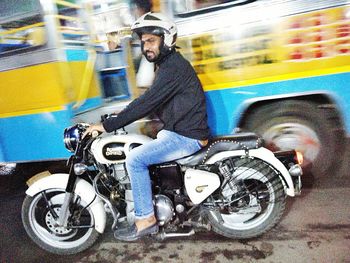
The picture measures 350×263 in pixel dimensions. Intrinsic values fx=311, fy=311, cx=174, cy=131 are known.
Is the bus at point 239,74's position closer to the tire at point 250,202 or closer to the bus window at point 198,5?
the bus window at point 198,5

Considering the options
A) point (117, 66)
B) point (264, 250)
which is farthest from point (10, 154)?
point (264, 250)

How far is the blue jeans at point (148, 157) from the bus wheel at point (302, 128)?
1.28m

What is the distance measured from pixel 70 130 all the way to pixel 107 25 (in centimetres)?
385

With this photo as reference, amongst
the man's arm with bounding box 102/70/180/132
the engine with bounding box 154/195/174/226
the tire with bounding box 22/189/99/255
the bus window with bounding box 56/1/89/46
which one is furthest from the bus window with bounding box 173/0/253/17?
the tire with bounding box 22/189/99/255

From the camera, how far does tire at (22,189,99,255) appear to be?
2.85m

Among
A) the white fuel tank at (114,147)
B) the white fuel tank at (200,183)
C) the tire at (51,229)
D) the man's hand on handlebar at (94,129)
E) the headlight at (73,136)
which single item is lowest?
the tire at (51,229)

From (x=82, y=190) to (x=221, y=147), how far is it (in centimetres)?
127

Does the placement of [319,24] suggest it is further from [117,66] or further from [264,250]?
[117,66]

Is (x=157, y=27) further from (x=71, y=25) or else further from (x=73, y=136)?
(x=71, y=25)

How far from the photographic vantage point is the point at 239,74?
3301mm

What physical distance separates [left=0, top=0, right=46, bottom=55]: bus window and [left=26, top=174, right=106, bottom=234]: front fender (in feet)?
5.98

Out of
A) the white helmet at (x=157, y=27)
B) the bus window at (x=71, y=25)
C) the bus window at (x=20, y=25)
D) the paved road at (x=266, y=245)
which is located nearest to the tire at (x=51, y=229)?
the paved road at (x=266, y=245)

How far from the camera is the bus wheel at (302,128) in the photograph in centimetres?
342

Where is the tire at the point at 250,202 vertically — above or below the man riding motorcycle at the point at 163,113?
below
